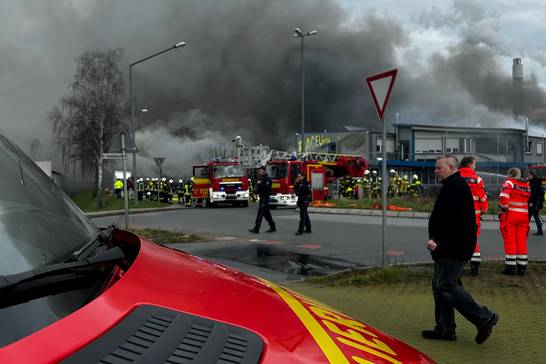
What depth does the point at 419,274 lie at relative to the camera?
7.42 metres

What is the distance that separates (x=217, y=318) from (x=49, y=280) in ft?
1.40

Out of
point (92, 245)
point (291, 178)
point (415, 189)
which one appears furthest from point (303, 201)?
point (415, 189)

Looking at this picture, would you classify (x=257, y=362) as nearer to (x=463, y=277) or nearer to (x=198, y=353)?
(x=198, y=353)

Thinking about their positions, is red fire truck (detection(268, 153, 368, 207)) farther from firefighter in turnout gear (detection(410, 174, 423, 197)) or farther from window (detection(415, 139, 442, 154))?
window (detection(415, 139, 442, 154))

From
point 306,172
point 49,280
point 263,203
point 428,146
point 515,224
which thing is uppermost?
point 428,146

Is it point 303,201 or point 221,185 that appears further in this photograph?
point 221,185

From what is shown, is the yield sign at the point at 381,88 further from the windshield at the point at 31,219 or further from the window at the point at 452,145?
the window at the point at 452,145

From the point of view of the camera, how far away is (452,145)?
41.8 m

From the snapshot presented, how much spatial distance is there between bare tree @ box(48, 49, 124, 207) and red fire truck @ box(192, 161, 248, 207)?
9.80 meters

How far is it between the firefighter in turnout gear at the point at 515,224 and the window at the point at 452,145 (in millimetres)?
32839

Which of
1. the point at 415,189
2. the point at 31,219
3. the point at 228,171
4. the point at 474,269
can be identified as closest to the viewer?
the point at 31,219

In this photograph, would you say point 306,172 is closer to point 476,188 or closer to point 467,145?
point 467,145

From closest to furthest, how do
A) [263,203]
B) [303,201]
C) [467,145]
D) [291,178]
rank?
1. [303,201]
2. [263,203]
3. [291,178]
4. [467,145]

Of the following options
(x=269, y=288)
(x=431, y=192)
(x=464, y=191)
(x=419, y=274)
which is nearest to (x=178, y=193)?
(x=431, y=192)
